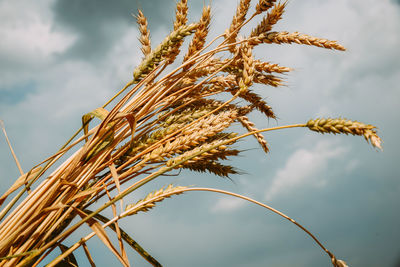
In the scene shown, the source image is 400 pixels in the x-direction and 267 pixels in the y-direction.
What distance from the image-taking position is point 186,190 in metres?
1.13

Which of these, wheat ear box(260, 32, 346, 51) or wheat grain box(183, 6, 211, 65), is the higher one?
wheat grain box(183, 6, 211, 65)

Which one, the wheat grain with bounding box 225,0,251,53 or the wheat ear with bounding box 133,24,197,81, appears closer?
A: the wheat ear with bounding box 133,24,197,81

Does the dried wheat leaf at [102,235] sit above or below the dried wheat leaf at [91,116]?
below

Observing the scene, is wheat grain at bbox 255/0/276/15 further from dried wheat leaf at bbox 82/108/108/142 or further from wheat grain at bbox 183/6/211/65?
dried wheat leaf at bbox 82/108/108/142

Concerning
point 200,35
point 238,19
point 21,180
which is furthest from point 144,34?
point 21,180

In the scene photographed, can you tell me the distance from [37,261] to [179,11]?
121cm

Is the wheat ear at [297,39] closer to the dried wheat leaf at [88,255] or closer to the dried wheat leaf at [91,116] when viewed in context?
the dried wheat leaf at [91,116]

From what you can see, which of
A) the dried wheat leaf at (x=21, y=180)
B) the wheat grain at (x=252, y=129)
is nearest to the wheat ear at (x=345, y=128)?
the wheat grain at (x=252, y=129)

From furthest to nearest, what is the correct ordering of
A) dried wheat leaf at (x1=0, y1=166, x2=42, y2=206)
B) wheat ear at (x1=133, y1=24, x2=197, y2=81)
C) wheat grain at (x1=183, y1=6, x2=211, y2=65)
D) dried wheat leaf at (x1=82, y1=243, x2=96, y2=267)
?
wheat grain at (x1=183, y1=6, x2=211, y2=65) → wheat ear at (x1=133, y1=24, x2=197, y2=81) → dried wheat leaf at (x1=0, y1=166, x2=42, y2=206) → dried wheat leaf at (x1=82, y1=243, x2=96, y2=267)

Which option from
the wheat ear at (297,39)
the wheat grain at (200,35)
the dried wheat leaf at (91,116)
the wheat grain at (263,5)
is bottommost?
the wheat ear at (297,39)

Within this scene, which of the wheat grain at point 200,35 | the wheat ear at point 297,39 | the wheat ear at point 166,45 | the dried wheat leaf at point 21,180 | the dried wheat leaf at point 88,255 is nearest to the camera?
the dried wheat leaf at point 88,255

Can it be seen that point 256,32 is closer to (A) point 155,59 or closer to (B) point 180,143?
(A) point 155,59

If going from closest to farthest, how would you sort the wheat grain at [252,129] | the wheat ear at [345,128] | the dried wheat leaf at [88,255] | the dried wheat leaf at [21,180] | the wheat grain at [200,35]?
1. the wheat ear at [345,128]
2. the dried wheat leaf at [88,255]
3. the dried wheat leaf at [21,180]
4. the wheat grain at [200,35]
5. the wheat grain at [252,129]

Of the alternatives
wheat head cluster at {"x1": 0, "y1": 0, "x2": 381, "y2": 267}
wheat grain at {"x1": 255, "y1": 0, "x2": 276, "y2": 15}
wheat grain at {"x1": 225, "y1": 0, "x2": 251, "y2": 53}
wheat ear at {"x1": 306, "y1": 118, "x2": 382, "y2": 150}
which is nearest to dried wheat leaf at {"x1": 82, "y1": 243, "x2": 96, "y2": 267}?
wheat head cluster at {"x1": 0, "y1": 0, "x2": 381, "y2": 267}
